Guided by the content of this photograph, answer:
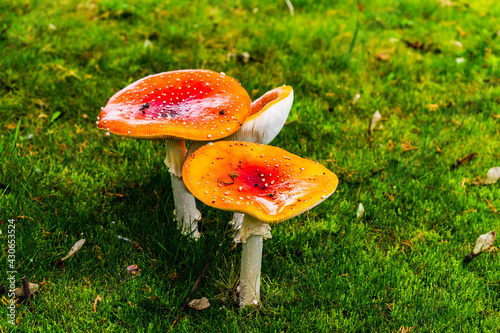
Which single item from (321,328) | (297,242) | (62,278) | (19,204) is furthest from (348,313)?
(19,204)

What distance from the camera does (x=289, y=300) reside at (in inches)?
109

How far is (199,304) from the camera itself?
2705 mm

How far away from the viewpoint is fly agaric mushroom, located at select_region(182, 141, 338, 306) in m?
2.16

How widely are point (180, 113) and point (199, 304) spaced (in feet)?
4.24

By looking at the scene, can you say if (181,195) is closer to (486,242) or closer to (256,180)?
(256,180)

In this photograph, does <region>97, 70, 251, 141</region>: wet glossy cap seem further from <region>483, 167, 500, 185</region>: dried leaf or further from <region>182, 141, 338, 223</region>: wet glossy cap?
<region>483, 167, 500, 185</region>: dried leaf

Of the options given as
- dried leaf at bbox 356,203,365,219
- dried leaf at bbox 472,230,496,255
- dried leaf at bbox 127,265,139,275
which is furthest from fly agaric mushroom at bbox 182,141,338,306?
dried leaf at bbox 472,230,496,255

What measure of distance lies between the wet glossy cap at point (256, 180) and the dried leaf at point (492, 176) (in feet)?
7.42

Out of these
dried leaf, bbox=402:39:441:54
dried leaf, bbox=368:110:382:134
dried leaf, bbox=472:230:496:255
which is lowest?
dried leaf, bbox=472:230:496:255

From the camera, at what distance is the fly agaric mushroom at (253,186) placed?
7.07 ft

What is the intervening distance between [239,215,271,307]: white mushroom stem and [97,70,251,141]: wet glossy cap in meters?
0.59

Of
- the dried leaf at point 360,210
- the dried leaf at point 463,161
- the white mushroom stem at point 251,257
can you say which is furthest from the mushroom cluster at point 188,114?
the dried leaf at point 463,161

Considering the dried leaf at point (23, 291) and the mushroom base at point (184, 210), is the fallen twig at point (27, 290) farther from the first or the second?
the mushroom base at point (184, 210)

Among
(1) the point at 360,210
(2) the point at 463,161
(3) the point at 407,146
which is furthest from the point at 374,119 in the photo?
(1) the point at 360,210
